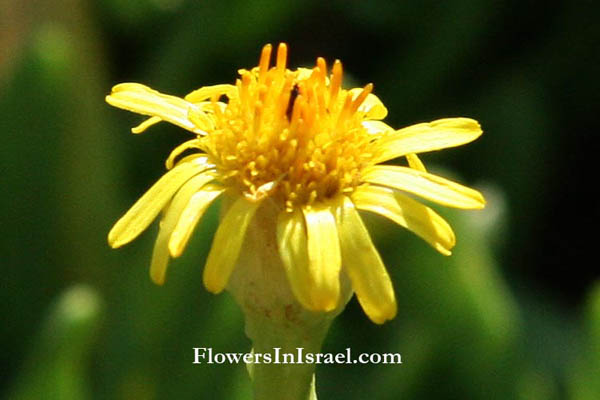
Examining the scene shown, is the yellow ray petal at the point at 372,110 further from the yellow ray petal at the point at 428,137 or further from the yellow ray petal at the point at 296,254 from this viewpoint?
the yellow ray petal at the point at 296,254

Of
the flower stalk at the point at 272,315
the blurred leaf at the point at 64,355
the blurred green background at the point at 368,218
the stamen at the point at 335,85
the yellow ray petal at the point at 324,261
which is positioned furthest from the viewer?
the blurred green background at the point at 368,218

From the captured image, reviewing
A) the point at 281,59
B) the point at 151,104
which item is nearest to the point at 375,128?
the point at 281,59

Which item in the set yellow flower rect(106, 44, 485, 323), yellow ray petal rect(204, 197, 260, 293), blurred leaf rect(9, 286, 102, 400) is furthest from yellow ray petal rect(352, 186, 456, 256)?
blurred leaf rect(9, 286, 102, 400)

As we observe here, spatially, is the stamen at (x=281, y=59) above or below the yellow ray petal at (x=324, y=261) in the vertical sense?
above

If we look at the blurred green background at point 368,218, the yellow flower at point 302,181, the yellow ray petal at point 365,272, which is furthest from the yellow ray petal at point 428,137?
the blurred green background at point 368,218

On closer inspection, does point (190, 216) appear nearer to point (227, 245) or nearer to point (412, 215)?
point (227, 245)

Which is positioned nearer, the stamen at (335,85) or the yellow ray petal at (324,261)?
the yellow ray petal at (324,261)
